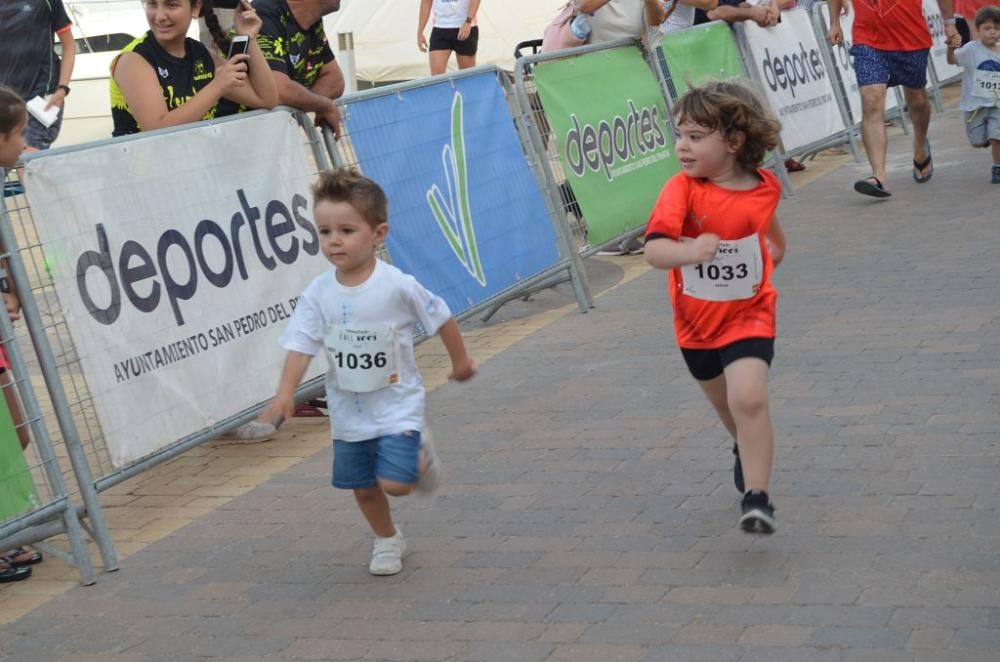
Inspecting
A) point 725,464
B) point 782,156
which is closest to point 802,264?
point 782,156

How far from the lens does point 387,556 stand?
508cm

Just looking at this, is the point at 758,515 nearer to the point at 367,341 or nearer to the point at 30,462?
the point at 367,341

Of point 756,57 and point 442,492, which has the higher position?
point 756,57

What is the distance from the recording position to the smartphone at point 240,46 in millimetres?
6828

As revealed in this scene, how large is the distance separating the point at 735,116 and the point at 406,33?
1905cm

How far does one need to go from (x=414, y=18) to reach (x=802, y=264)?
1508 cm

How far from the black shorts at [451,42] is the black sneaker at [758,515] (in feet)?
32.3

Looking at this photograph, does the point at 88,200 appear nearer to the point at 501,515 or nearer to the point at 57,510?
the point at 57,510

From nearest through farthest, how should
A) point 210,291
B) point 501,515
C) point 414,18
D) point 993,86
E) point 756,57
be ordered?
point 501,515 → point 210,291 → point 993,86 → point 756,57 → point 414,18

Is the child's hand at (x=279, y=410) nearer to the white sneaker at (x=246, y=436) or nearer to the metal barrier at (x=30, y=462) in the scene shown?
the metal barrier at (x=30, y=462)

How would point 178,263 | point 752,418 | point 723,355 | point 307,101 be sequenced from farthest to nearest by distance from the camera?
point 307,101
point 178,263
point 723,355
point 752,418

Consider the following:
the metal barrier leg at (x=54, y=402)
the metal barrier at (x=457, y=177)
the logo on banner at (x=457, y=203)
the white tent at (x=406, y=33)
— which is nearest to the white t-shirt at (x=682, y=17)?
the metal barrier at (x=457, y=177)

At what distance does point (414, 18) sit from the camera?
23516 mm

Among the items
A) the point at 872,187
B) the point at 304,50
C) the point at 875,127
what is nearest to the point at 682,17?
the point at 875,127
